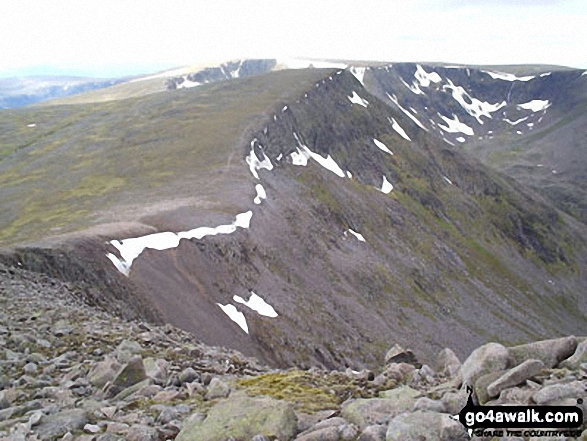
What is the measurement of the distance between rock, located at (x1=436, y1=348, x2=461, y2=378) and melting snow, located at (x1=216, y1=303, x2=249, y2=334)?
2985cm

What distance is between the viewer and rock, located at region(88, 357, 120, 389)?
45.9 feet

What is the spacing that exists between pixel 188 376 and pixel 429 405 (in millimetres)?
6803

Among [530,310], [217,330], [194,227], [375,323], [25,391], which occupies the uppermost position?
[25,391]

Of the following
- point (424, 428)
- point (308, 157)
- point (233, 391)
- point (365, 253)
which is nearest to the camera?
point (424, 428)

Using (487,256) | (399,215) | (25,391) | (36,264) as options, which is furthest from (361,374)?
(487,256)

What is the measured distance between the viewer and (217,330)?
41.5 metres

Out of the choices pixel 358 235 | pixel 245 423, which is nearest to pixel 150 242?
pixel 245 423

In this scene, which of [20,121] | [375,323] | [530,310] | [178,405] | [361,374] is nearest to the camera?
[178,405]

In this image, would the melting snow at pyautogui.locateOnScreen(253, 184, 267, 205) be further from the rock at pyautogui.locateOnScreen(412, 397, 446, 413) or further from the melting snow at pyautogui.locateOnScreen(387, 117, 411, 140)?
the melting snow at pyautogui.locateOnScreen(387, 117, 411, 140)

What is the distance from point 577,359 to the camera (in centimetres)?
1011

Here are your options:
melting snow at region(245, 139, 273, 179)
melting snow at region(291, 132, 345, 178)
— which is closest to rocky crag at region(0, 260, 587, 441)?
melting snow at region(245, 139, 273, 179)

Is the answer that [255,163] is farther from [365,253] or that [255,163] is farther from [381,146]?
[381,146]

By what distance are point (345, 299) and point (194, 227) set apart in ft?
83.7

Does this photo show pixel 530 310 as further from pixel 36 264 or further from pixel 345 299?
pixel 36 264
